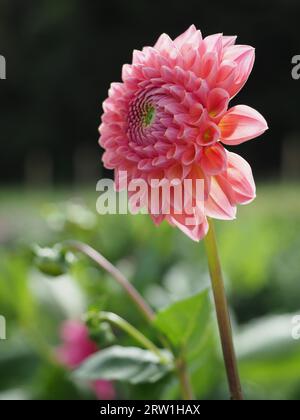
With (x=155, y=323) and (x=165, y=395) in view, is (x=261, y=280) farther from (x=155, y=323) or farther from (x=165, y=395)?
(x=155, y=323)

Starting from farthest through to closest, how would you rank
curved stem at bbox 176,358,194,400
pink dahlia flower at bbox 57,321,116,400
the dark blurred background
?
the dark blurred background → pink dahlia flower at bbox 57,321,116,400 → curved stem at bbox 176,358,194,400

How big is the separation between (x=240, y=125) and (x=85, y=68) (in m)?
14.8

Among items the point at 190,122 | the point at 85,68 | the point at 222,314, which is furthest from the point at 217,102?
the point at 85,68

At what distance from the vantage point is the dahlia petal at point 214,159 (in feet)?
1.92

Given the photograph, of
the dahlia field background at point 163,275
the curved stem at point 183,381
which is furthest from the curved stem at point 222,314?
the curved stem at point 183,381

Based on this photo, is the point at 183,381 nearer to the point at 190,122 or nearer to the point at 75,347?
the point at 190,122

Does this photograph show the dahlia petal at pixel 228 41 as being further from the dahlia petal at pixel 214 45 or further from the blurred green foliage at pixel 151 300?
the blurred green foliage at pixel 151 300

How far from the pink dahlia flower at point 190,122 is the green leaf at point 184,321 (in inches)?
6.4

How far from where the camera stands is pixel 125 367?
2.51ft

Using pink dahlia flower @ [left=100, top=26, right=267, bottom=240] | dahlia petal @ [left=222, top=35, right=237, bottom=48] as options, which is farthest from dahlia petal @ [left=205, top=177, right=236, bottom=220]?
dahlia petal @ [left=222, top=35, right=237, bottom=48]

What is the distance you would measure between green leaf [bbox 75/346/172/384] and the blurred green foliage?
40mm

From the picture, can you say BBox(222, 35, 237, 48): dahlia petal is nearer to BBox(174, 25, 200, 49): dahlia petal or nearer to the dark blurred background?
BBox(174, 25, 200, 49): dahlia petal

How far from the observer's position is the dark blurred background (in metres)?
14.1

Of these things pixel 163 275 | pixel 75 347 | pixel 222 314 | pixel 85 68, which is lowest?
pixel 222 314
